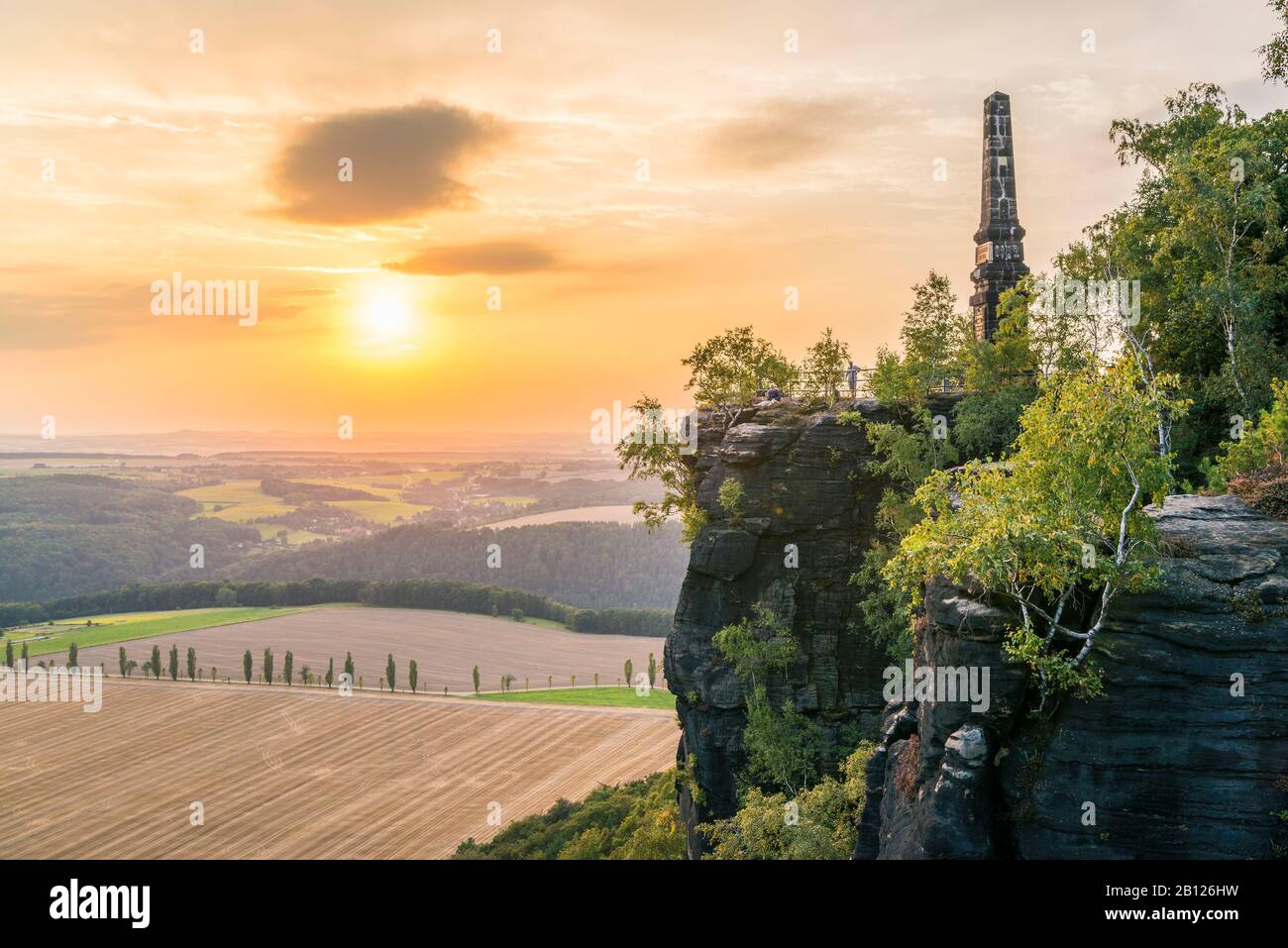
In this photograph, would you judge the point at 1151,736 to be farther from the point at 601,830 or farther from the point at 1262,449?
the point at 601,830

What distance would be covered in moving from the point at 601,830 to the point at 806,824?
1421 inches

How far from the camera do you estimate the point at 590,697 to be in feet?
417

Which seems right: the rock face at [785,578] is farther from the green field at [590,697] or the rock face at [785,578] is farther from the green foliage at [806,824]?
the green field at [590,697]

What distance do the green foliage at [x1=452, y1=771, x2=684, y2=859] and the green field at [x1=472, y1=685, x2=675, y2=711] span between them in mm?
38368

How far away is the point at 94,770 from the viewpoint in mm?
97438

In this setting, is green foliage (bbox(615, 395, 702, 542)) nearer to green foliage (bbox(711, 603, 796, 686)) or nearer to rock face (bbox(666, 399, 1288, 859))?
green foliage (bbox(711, 603, 796, 686))

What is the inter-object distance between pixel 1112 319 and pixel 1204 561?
71.1ft

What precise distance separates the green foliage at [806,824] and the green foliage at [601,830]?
16.4 metres

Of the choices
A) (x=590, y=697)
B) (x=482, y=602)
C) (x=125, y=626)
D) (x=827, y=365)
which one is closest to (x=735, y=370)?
(x=827, y=365)

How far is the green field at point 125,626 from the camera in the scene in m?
167

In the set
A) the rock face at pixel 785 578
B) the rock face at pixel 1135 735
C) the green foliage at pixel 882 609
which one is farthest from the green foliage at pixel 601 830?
the rock face at pixel 1135 735
